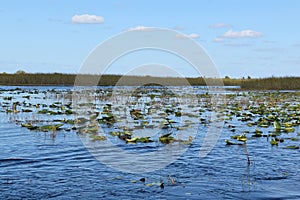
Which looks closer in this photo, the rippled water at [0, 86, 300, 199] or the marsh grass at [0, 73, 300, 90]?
the rippled water at [0, 86, 300, 199]

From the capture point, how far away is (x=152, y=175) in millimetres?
8055

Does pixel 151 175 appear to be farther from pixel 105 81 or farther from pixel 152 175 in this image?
pixel 105 81

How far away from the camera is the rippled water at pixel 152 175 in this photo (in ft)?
22.3

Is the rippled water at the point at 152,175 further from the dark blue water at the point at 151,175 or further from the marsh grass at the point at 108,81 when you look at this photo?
the marsh grass at the point at 108,81

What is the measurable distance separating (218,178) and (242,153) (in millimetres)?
2619

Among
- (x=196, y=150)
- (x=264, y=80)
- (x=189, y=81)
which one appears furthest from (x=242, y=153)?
(x=189, y=81)

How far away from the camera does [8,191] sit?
266 inches

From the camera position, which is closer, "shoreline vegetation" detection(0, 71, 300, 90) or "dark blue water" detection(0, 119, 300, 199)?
"dark blue water" detection(0, 119, 300, 199)

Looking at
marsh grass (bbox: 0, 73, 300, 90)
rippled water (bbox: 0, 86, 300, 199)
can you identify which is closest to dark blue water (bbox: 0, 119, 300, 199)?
rippled water (bbox: 0, 86, 300, 199)

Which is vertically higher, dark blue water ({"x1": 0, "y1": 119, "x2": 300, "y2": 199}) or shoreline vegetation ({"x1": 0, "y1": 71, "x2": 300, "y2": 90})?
shoreline vegetation ({"x1": 0, "y1": 71, "x2": 300, "y2": 90})

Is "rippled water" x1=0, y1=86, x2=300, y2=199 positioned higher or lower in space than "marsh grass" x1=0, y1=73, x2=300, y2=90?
lower

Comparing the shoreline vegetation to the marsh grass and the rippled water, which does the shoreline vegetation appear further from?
the rippled water

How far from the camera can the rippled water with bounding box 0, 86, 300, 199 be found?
6.80 metres

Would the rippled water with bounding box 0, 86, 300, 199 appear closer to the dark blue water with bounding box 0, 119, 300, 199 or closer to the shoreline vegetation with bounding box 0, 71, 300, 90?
the dark blue water with bounding box 0, 119, 300, 199
